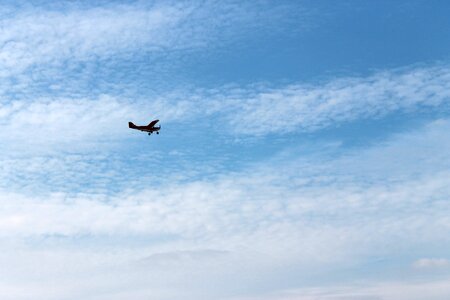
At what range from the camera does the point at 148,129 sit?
629ft
